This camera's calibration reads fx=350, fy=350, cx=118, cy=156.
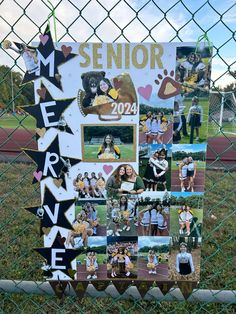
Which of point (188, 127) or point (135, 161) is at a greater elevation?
point (188, 127)

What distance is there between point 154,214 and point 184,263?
0.23 m

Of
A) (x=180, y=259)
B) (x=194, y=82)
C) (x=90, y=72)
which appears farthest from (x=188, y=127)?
(x=180, y=259)

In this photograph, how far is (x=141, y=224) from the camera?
126 cm

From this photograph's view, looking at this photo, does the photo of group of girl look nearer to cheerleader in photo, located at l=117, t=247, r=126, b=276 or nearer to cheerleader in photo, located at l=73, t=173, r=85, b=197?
cheerleader in photo, located at l=73, t=173, r=85, b=197

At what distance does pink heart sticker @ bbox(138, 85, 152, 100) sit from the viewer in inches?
44.7

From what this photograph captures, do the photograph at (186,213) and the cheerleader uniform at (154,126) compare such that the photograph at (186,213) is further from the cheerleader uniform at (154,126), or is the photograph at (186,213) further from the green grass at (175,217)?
the cheerleader uniform at (154,126)

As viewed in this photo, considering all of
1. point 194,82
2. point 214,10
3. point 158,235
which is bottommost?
point 158,235

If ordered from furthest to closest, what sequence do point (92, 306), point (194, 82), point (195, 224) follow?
point (92, 306) < point (195, 224) < point (194, 82)

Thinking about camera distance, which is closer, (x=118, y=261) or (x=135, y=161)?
(x=135, y=161)

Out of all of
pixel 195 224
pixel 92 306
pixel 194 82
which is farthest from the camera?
pixel 92 306

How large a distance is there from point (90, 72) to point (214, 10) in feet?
1.50

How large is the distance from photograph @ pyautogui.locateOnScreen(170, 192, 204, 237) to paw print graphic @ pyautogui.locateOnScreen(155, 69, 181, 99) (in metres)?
0.34

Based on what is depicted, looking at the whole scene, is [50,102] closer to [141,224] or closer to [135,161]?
[135,161]

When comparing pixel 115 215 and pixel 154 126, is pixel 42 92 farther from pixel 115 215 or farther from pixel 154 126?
pixel 115 215
